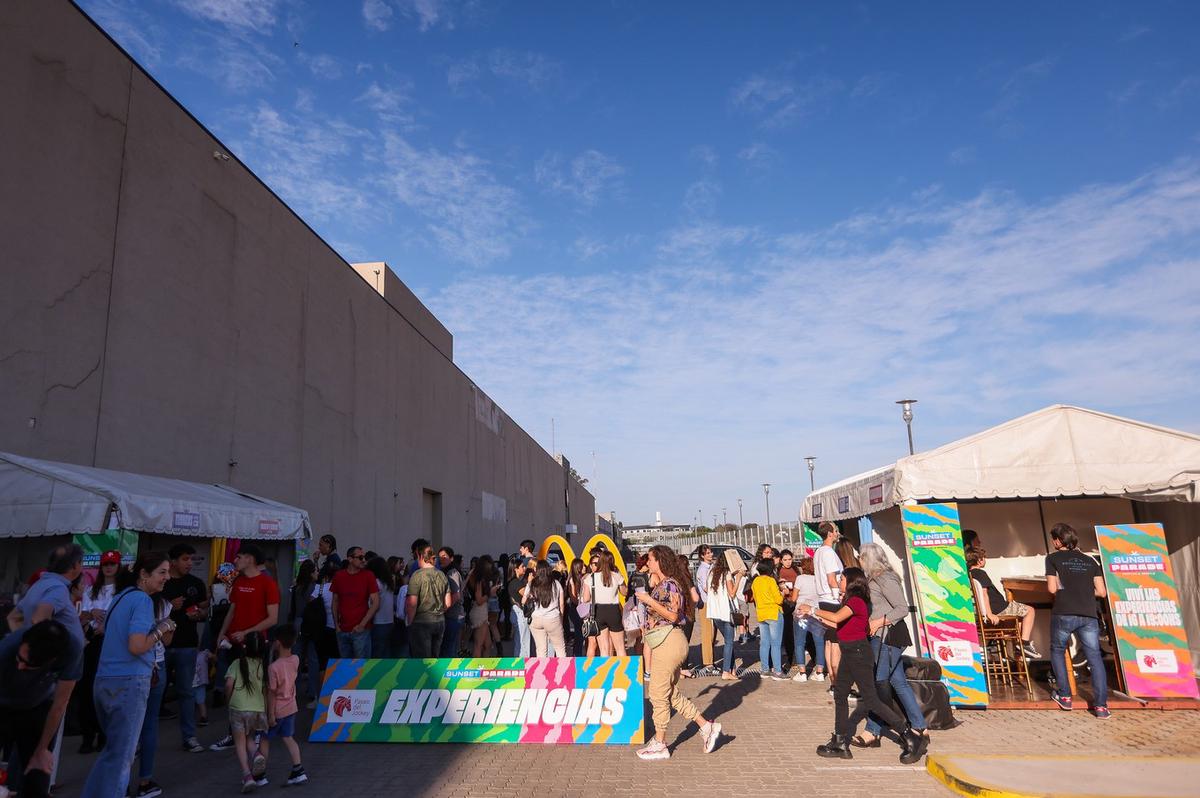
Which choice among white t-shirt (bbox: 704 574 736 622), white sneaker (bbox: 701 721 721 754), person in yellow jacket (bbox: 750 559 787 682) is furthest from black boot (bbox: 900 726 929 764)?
white t-shirt (bbox: 704 574 736 622)

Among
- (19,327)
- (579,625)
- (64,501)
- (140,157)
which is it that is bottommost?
(579,625)

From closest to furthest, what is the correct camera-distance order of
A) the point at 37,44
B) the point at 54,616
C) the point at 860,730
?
the point at 54,616, the point at 860,730, the point at 37,44

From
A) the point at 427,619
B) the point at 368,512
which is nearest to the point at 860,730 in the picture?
the point at 427,619

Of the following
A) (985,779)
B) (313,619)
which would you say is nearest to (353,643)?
(313,619)

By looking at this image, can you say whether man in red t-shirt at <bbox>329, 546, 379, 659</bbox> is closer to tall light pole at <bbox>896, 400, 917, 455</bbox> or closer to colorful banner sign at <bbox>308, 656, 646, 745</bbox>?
colorful banner sign at <bbox>308, 656, 646, 745</bbox>

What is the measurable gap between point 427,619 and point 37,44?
899cm

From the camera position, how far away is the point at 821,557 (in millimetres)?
9180

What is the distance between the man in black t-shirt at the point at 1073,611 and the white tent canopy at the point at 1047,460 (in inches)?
41.6

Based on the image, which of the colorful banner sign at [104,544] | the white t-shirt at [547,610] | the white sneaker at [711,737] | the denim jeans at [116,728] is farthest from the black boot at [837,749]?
the colorful banner sign at [104,544]

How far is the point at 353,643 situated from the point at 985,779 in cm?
667

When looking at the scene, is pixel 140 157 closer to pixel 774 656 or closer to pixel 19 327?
pixel 19 327

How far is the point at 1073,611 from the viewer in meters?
7.95

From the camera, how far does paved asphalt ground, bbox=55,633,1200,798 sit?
5.84 m

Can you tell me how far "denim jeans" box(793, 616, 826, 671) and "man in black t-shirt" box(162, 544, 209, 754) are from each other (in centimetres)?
754
